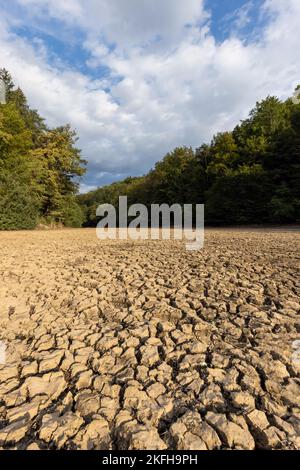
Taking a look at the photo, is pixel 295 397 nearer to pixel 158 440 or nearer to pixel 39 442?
pixel 158 440

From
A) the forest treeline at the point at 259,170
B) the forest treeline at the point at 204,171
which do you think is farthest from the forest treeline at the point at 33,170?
the forest treeline at the point at 259,170

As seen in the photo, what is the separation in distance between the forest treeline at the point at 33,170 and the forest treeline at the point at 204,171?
2.2 inches

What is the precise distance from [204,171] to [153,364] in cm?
2766

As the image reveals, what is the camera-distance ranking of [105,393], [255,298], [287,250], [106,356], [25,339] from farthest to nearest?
[287,250]
[255,298]
[25,339]
[106,356]
[105,393]

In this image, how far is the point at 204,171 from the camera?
2789cm

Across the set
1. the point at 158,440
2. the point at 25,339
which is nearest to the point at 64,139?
the point at 25,339

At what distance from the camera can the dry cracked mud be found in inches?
60.2

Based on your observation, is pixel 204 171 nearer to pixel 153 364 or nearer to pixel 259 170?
pixel 259 170

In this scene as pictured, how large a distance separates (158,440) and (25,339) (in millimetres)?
1810

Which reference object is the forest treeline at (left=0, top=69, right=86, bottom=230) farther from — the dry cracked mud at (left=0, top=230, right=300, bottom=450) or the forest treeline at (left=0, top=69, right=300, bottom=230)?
the dry cracked mud at (left=0, top=230, right=300, bottom=450)

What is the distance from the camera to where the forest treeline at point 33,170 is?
16578 millimetres

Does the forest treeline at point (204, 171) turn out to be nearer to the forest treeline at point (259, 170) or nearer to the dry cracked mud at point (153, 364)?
the forest treeline at point (259, 170)

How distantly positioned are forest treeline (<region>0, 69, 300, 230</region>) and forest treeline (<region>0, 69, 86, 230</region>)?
0.18 ft

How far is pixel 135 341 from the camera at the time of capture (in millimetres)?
2498
